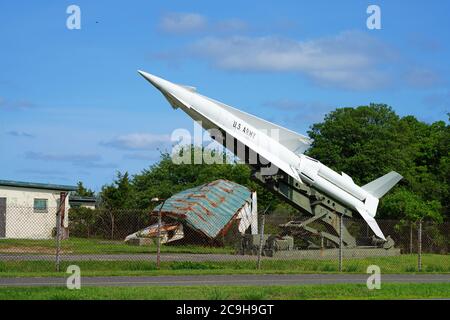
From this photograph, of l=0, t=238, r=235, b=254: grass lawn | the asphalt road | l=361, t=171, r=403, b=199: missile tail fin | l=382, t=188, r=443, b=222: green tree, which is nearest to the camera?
the asphalt road

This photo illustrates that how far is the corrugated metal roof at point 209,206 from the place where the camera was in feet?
109

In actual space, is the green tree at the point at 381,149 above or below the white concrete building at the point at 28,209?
above

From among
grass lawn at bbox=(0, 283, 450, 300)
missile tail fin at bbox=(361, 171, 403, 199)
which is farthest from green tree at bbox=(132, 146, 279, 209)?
grass lawn at bbox=(0, 283, 450, 300)

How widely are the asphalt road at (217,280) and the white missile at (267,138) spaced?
8.42 meters

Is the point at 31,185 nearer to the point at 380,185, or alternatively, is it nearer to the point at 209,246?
the point at 209,246

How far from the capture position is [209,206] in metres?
34.7

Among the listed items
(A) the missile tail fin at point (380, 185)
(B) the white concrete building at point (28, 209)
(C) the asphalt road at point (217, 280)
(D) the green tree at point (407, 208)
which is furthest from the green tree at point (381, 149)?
(C) the asphalt road at point (217, 280)

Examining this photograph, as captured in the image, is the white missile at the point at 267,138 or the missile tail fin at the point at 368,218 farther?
the missile tail fin at the point at 368,218

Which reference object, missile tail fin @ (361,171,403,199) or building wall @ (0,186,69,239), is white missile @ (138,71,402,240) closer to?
missile tail fin @ (361,171,403,199)

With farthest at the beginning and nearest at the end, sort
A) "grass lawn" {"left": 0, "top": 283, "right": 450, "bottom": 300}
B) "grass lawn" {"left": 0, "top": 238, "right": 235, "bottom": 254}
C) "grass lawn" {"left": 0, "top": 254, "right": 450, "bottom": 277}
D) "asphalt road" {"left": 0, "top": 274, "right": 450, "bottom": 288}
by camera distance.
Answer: "grass lawn" {"left": 0, "top": 238, "right": 235, "bottom": 254}, "grass lawn" {"left": 0, "top": 254, "right": 450, "bottom": 277}, "asphalt road" {"left": 0, "top": 274, "right": 450, "bottom": 288}, "grass lawn" {"left": 0, "top": 283, "right": 450, "bottom": 300}

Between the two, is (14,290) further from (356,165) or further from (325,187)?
(356,165)

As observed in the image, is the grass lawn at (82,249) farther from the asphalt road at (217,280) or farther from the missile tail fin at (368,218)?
the asphalt road at (217,280)

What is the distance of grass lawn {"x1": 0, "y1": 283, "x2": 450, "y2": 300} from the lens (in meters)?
13.5

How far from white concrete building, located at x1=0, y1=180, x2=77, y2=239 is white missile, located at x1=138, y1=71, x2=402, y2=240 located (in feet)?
42.1
